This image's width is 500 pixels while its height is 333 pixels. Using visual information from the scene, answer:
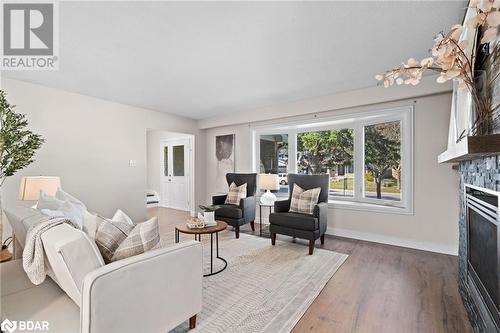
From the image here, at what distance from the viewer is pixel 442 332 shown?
1.62m

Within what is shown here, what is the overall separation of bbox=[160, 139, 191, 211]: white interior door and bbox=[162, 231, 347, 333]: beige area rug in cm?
314

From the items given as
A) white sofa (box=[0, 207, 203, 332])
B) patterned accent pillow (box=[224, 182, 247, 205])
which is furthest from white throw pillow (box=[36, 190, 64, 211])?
patterned accent pillow (box=[224, 182, 247, 205])

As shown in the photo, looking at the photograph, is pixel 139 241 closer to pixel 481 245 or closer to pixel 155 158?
pixel 481 245

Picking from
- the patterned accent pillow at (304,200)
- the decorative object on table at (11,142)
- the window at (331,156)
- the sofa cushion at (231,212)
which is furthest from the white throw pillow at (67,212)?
the window at (331,156)

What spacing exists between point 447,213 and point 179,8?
3.97 meters

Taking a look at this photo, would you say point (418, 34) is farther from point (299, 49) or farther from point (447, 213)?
point (447, 213)

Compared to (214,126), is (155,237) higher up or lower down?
lower down

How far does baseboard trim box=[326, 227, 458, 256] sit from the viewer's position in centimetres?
308

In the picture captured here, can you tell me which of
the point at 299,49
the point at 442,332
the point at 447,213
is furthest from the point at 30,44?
the point at 447,213

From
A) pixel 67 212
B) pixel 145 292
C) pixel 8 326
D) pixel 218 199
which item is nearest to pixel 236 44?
pixel 67 212

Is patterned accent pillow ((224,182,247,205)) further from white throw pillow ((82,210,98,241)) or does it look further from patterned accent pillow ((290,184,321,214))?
white throw pillow ((82,210,98,241))

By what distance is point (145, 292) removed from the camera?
123cm

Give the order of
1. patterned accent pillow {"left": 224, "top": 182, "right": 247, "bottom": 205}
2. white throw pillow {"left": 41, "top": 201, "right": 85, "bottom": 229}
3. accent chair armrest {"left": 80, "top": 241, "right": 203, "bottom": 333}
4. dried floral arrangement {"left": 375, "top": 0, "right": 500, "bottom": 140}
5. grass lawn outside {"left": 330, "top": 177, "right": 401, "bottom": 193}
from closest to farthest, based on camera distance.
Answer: dried floral arrangement {"left": 375, "top": 0, "right": 500, "bottom": 140} → accent chair armrest {"left": 80, "top": 241, "right": 203, "bottom": 333} → white throw pillow {"left": 41, "top": 201, "right": 85, "bottom": 229} → grass lawn outside {"left": 330, "top": 177, "right": 401, "bottom": 193} → patterned accent pillow {"left": 224, "top": 182, "right": 247, "bottom": 205}

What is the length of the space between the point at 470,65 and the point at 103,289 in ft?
7.34
